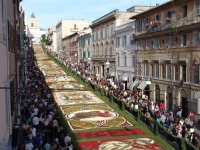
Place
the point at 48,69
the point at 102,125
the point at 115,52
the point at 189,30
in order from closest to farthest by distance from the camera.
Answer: the point at 102,125
the point at 189,30
the point at 115,52
the point at 48,69

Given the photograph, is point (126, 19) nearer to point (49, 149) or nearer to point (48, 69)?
point (48, 69)

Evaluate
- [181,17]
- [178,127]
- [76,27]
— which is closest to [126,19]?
[181,17]

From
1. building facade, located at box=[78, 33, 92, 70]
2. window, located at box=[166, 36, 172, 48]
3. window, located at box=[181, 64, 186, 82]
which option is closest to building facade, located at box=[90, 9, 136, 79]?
building facade, located at box=[78, 33, 92, 70]

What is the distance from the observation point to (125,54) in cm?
4362

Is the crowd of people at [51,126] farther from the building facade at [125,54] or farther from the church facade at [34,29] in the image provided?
the church facade at [34,29]

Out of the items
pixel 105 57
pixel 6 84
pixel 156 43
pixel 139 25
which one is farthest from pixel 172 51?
pixel 105 57

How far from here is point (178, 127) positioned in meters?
18.4

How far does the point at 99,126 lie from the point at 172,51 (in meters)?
13.0

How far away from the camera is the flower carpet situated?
18.2 m

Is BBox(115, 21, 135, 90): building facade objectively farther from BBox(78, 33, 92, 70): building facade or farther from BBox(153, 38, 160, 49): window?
BBox(78, 33, 92, 70): building facade

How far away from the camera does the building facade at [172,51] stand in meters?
27.0

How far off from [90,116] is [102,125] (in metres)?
2.78

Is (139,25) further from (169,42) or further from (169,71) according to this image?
(169,71)

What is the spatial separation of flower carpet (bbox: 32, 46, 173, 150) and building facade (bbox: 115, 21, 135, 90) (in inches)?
378
